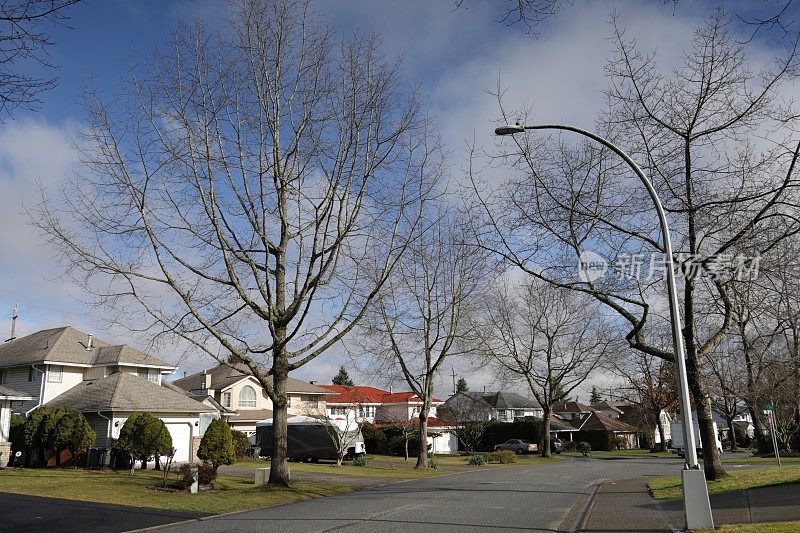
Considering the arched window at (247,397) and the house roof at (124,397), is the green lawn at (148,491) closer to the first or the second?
the house roof at (124,397)

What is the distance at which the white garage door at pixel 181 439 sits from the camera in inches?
1287

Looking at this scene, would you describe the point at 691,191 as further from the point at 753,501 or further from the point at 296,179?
the point at 296,179

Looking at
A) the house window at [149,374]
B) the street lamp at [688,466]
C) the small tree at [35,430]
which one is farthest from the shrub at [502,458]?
the street lamp at [688,466]

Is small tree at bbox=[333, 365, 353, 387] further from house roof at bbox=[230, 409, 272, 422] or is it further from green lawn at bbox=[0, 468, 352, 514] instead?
green lawn at bbox=[0, 468, 352, 514]

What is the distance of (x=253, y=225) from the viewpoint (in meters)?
20.0

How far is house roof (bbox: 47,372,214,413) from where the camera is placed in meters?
30.6

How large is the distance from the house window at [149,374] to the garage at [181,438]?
571 cm

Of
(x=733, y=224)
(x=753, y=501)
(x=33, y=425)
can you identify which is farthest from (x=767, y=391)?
(x=33, y=425)

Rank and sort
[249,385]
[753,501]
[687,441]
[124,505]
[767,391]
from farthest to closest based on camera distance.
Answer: [249,385]
[767,391]
[124,505]
[753,501]
[687,441]

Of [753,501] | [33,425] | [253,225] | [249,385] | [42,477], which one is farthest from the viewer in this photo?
[249,385]

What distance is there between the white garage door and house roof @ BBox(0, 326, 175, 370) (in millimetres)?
5347

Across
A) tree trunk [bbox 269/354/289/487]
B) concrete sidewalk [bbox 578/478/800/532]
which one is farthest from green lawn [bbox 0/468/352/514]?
concrete sidewalk [bbox 578/478/800/532]

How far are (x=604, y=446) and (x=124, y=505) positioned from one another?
57858 millimetres

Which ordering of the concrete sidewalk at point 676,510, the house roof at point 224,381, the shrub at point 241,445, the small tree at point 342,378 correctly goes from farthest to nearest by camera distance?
the small tree at point 342,378 < the house roof at point 224,381 < the shrub at point 241,445 < the concrete sidewalk at point 676,510
